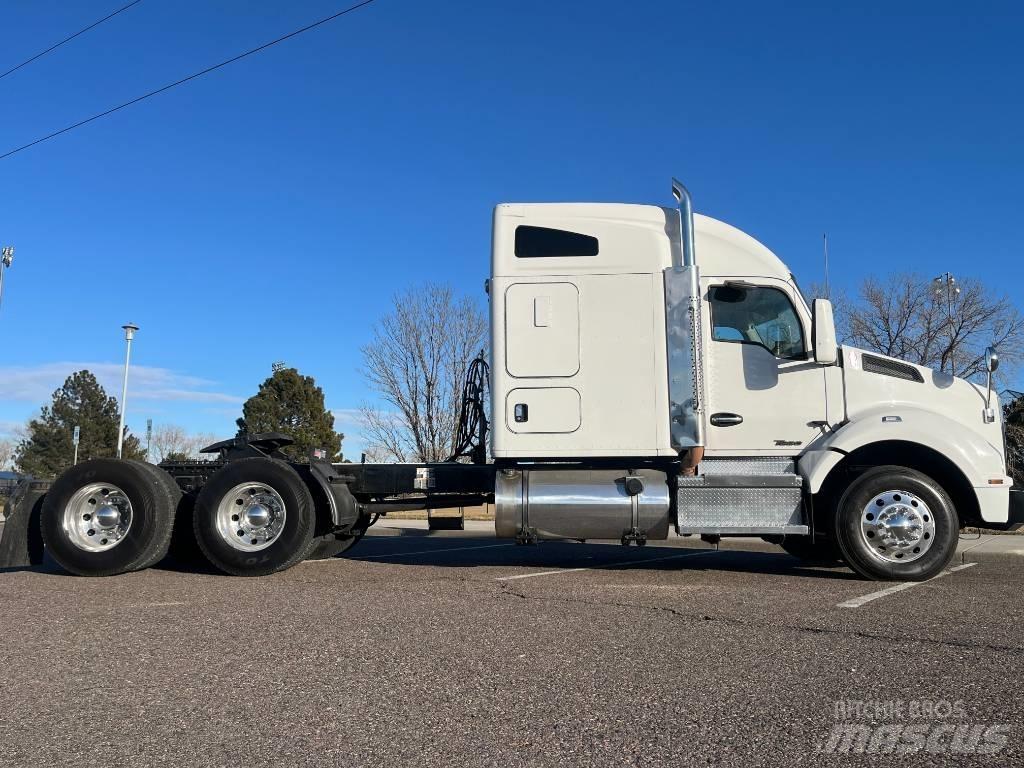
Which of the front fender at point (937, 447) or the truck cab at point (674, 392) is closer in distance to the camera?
the front fender at point (937, 447)

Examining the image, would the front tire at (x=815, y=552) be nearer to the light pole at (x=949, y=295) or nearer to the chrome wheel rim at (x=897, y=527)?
the chrome wheel rim at (x=897, y=527)

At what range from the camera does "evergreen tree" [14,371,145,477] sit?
46.7 m

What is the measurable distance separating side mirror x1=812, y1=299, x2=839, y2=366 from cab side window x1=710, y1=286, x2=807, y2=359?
1.08 ft

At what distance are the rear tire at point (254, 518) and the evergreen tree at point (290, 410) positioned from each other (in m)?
24.8

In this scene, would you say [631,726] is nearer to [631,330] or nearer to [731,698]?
[731,698]

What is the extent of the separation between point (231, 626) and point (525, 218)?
4.62 m

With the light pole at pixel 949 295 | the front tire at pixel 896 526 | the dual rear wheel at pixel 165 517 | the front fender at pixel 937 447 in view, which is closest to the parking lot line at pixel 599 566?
the dual rear wheel at pixel 165 517

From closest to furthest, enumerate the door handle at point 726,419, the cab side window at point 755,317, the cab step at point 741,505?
the cab step at point 741,505
the door handle at point 726,419
the cab side window at point 755,317

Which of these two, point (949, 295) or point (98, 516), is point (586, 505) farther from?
point (949, 295)

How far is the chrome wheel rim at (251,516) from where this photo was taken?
7.92m

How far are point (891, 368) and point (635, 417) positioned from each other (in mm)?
2579

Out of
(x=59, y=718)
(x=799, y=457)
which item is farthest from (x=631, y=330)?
(x=59, y=718)

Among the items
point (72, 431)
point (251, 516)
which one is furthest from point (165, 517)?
point (72, 431)

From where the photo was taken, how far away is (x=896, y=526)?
24.0ft
